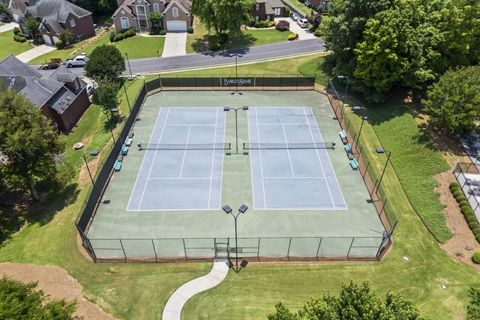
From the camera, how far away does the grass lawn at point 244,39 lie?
62594mm

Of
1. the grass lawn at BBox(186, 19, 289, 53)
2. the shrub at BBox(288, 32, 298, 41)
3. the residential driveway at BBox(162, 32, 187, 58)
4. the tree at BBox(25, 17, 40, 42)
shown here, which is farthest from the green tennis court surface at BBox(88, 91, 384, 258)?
the tree at BBox(25, 17, 40, 42)

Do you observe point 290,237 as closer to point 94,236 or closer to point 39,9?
point 94,236

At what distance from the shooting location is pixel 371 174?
33.2 meters

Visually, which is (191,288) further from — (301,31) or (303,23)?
(303,23)

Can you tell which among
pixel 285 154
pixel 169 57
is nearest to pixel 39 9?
pixel 169 57

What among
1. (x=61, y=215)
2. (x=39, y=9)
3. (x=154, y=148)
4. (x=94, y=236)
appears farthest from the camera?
(x=39, y=9)

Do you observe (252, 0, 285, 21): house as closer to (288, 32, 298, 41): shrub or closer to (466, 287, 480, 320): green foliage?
(288, 32, 298, 41): shrub

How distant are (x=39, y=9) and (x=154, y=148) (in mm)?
55033

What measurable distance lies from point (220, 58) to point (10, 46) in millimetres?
45504

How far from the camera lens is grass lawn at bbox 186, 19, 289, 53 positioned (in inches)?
2464

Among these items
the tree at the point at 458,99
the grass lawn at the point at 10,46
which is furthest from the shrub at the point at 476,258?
the grass lawn at the point at 10,46

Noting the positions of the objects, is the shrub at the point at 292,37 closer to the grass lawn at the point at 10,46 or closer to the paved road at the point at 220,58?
the paved road at the point at 220,58

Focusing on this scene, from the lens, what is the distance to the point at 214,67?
180 ft

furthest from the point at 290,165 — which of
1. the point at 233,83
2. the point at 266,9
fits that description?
the point at 266,9
